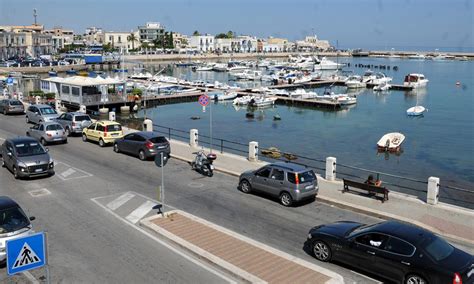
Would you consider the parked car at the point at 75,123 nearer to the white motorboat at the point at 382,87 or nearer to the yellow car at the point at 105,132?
the yellow car at the point at 105,132

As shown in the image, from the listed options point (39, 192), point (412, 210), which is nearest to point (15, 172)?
point (39, 192)

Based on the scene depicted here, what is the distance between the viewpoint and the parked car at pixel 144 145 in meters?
26.7

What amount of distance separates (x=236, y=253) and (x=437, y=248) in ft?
18.2

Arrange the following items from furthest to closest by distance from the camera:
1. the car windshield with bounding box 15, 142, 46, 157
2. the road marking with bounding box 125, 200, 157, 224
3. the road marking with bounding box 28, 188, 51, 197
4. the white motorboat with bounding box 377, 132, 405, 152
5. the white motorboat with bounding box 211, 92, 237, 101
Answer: the white motorboat with bounding box 211, 92, 237, 101
the white motorboat with bounding box 377, 132, 405, 152
the car windshield with bounding box 15, 142, 46, 157
the road marking with bounding box 28, 188, 51, 197
the road marking with bounding box 125, 200, 157, 224

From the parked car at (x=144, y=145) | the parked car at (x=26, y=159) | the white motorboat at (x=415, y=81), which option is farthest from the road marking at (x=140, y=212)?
the white motorboat at (x=415, y=81)

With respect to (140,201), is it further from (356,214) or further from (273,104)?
(273,104)

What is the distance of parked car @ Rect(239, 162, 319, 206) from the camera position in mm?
18375

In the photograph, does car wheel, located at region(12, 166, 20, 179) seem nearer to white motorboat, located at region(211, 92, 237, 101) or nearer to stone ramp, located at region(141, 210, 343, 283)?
stone ramp, located at region(141, 210, 343, 283)

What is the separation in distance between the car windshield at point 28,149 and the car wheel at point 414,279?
59.9 feet

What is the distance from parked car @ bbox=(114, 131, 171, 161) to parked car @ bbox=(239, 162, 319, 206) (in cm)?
Answer: 833

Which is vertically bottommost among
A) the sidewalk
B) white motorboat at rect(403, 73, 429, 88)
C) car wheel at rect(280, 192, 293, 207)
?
the sidewalk

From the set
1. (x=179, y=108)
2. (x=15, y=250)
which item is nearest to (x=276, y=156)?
(x=15, y=250)

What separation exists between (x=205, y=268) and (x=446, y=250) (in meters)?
6.32

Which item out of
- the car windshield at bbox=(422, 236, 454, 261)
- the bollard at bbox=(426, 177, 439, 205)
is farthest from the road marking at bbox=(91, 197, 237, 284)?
the bollard at bbox=(426, 177, 439, 205)
